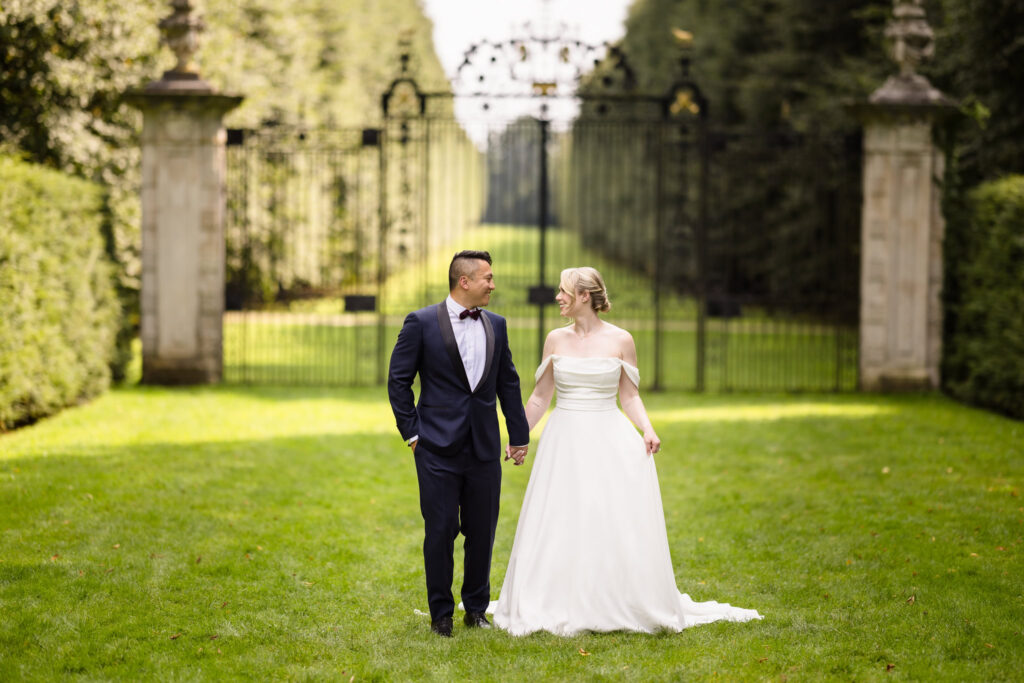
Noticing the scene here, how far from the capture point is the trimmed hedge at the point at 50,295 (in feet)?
29.2

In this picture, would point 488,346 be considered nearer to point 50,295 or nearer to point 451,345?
point 451,345

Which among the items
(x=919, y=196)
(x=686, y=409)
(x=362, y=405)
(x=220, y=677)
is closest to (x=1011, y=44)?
(x=919, y=196)

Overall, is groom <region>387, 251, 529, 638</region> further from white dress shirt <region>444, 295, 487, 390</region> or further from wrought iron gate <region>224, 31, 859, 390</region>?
wrought iron gate <region>224, 31, 859, 390</region>

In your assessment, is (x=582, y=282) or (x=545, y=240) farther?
(x=545, y=240)

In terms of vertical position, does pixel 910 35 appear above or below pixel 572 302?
above

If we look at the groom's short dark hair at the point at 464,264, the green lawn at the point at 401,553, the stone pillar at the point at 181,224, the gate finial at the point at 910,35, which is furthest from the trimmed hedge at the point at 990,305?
the stone pillar at the point at 181,224

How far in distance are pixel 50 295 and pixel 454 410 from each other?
6.42 meters

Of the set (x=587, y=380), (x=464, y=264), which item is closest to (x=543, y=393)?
(x=587, y=380)

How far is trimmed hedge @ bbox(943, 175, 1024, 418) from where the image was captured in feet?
34.2

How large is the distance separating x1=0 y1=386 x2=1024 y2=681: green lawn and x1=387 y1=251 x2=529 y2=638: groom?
1.46ft

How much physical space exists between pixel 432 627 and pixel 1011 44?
1100 cm

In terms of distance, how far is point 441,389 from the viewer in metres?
4.59

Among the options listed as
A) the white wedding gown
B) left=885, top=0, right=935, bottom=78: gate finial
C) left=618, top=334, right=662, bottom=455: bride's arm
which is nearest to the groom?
the white wedding gown

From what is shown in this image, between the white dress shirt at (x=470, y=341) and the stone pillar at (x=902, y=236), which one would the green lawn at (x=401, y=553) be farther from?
the stone pillar at (x=902, y=236)
